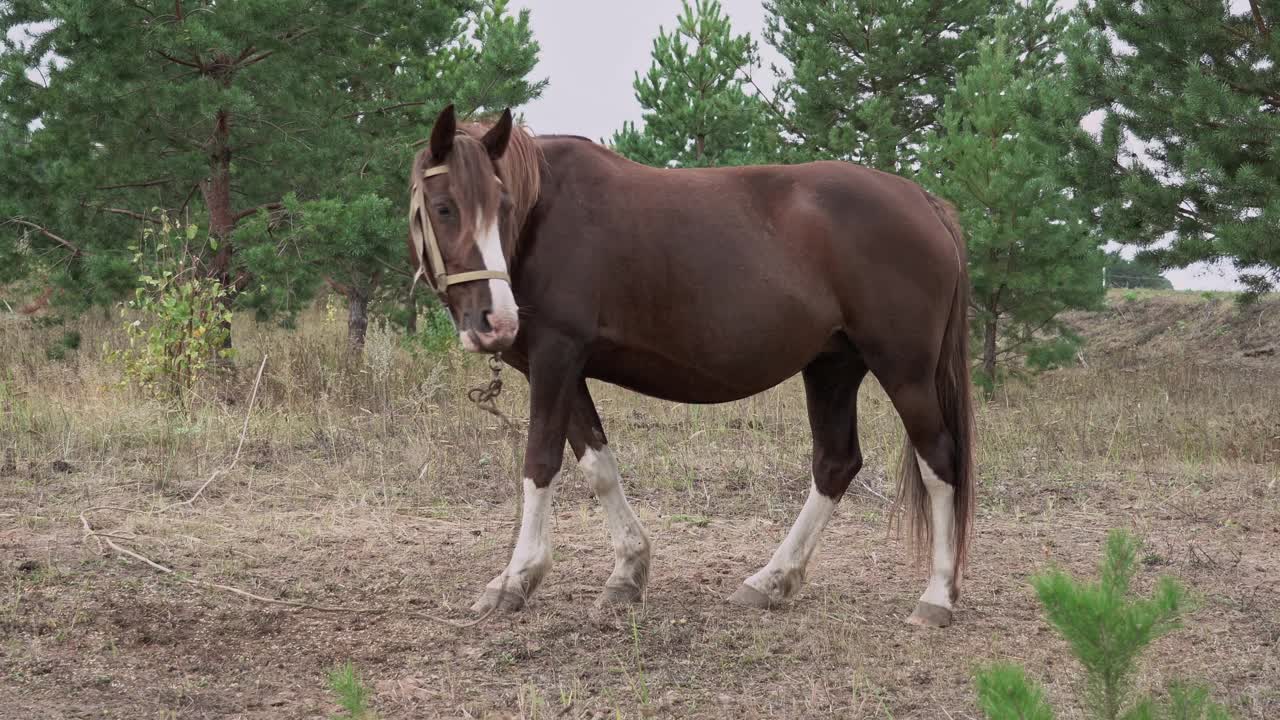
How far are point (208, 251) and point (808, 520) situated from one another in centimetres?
835

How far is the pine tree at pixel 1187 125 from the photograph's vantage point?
8.07m

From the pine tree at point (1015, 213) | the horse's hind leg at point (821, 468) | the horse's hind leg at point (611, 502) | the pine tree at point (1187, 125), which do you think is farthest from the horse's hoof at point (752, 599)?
the pine tree at point (1015, 213)

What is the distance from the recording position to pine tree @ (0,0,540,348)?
9.38m

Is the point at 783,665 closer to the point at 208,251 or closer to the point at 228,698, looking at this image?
the point at 228,698

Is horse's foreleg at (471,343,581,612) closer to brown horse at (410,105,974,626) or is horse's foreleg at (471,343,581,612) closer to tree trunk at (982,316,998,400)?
brown horse at (410,105,974,626)

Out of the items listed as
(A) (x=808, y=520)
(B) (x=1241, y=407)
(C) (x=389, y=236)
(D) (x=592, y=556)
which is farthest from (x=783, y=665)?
(B) (x=1241, y=407)

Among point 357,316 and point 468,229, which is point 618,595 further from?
point 357,316

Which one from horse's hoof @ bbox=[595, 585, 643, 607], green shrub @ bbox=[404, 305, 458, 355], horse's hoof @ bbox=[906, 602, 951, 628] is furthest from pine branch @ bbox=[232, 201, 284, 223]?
horse's hoof @ bbox=[906, 602, 951, 628]

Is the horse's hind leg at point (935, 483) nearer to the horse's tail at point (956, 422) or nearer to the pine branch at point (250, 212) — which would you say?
the horse's tail at point (956, 422)

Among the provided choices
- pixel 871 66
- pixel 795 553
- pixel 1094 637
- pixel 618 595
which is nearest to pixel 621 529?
pixel 618 595

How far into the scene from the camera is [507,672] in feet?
12.1

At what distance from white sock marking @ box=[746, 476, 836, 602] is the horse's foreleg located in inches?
37.0

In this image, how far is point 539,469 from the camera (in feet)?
13.7

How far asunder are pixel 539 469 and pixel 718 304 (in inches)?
37.9
